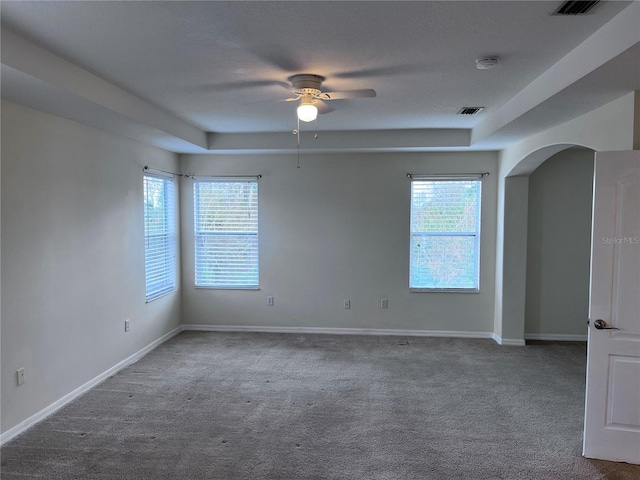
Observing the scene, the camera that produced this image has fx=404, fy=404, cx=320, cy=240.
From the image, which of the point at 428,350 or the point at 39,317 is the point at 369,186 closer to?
the point at 428,350

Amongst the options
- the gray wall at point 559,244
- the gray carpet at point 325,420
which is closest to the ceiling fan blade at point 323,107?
the gray carpet at point 325,420

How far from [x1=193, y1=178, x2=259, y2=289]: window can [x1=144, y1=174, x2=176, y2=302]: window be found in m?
0.35

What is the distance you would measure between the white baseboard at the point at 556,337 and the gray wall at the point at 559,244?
34 mm

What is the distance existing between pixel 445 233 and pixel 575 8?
Answer: 3.55m

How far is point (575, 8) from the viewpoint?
1854 millimetres

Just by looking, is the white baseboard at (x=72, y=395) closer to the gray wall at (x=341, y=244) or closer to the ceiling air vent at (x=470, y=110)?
the gray wall at (x=341, y=244)

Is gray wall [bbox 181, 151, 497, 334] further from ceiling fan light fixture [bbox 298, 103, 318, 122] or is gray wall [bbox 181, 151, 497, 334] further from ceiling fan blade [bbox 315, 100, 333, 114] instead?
ceiling fan light fixture [bbox 298, 103, 318, 122]

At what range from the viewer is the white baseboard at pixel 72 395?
2867 mm

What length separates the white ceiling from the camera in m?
1.92

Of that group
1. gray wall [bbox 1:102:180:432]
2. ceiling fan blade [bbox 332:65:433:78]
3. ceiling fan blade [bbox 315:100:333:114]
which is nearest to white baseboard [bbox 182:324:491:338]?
gray wall [bbox 1:102:180:432]

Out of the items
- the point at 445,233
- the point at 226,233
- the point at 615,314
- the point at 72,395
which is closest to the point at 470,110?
the point at 445,233

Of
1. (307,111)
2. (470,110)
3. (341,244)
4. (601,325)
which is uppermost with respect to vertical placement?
(470,110)

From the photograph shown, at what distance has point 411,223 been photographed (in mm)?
5270

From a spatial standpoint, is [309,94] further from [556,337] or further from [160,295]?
[556,337]
